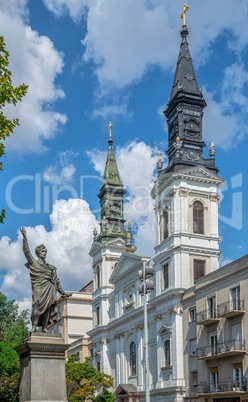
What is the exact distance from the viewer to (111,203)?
270ft

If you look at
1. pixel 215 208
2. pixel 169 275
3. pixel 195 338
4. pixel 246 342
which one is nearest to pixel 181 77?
pixel 215 208

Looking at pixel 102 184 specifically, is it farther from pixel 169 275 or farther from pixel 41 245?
pixel 41 245

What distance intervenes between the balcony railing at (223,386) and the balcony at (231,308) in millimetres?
4303

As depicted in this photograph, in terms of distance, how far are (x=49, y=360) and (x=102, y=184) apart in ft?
228

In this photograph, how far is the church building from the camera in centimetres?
4384

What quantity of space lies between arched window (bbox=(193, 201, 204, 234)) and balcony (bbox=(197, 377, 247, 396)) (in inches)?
588

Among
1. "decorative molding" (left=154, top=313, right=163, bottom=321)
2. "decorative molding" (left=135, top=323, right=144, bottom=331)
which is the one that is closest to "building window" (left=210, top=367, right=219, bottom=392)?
"decorative molding" (left=154, top=313, right=163, bottom=321)

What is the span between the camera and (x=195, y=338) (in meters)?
49.9

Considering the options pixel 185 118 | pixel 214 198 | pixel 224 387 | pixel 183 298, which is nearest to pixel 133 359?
pixel 183 298

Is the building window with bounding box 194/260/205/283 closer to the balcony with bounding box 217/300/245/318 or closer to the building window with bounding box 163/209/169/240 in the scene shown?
the building window with bounding box 163/209/169/240

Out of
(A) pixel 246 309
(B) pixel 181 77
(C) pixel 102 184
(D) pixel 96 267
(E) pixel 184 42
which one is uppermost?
(E) pixel 184 42

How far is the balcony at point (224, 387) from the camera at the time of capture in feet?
135

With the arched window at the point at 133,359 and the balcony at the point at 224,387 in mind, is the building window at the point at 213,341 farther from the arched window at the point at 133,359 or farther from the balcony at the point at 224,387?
the arched window at the point at 133,359

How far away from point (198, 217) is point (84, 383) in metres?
18.2
